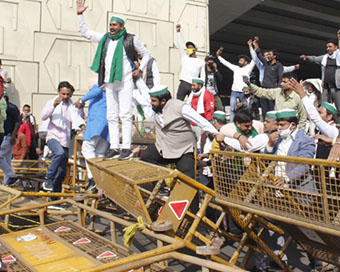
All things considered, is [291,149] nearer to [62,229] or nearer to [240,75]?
[62,229]

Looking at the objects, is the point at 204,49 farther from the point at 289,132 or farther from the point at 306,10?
the point at 306,10

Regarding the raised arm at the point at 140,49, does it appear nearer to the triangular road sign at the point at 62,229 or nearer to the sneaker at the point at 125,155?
the sneaker at the point at 125,155

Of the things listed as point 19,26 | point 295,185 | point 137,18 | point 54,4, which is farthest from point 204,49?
point 295,185

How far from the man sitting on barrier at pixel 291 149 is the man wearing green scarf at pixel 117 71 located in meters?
2.12

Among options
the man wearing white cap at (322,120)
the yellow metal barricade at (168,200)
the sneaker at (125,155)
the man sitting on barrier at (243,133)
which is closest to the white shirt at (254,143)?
the man sitting on barrier at (243,133)

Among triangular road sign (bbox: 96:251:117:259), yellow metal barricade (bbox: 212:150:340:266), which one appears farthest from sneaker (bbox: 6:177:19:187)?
yellow metal barricade (bbox: 212:150:340:266)

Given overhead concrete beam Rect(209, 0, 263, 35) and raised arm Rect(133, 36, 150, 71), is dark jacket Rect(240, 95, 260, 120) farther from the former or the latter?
overhead concrete beam Rect(209, 0, 263, 35)

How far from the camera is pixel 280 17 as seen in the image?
74.0ft

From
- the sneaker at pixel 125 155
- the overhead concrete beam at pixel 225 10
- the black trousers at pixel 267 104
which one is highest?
the overhead concrete beam at pixel 225 10

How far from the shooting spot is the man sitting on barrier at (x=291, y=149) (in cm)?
281

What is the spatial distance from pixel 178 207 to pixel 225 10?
17458 millimetres

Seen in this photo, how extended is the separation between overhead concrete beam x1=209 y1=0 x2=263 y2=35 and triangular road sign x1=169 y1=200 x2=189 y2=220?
1585cm

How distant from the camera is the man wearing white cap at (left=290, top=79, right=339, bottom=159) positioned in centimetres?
393

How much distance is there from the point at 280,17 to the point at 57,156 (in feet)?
66.3
